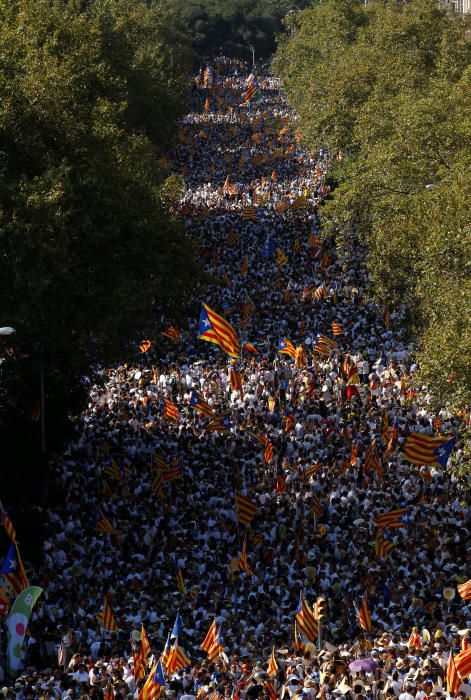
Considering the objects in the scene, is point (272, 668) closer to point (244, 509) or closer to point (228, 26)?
point (244, 509)

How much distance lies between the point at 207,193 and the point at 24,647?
146 ft

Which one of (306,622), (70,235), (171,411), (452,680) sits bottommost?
(171,411)

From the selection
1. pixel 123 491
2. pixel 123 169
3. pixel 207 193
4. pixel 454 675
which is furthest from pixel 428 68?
pixel 454 675

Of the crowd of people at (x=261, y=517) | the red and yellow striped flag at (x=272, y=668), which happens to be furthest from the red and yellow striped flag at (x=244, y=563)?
the red and yellow striped flag at (x=272, y=668)

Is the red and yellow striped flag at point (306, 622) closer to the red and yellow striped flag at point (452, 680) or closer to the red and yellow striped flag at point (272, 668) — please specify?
the red and yellow striped flag at point (272, 668)

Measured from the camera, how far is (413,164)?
43.8 metres

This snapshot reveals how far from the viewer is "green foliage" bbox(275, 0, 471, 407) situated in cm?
3095

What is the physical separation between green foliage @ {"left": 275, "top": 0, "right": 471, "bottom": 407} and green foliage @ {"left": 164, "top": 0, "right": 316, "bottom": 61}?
161 feet

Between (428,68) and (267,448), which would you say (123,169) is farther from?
(428,68)

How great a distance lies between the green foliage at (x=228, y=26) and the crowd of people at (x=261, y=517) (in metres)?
79.0

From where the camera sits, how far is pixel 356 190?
4409cm

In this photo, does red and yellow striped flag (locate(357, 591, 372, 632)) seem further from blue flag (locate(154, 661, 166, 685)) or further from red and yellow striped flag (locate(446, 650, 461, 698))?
blue flag (locate(154, 661, 166, 685))

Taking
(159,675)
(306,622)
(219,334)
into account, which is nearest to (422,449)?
(219,334)

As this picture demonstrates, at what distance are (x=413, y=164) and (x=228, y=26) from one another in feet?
280
